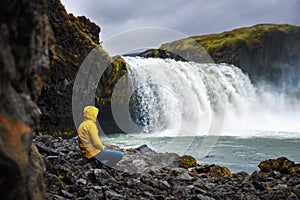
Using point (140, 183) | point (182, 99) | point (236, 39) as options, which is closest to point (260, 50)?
point (236, 39)

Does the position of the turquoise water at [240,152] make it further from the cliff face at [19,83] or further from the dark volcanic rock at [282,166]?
the cliff face at [19,83]

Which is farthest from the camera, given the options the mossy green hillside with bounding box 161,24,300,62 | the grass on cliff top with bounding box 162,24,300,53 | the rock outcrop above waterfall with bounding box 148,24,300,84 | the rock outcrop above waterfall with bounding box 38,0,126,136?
the grass on cliff top with bounding box 162,24,300,53

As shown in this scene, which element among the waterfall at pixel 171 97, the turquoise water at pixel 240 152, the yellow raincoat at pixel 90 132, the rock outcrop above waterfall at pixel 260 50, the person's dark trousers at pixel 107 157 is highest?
the rock outcrop above waterfall at pixel 260 50

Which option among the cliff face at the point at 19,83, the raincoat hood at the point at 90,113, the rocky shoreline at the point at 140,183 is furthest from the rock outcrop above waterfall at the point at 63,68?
the cliff face at the point at 19,83

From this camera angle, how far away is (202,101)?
108 feet

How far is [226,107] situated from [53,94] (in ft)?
72.1

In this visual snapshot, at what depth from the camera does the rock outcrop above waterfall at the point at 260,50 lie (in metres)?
57.8

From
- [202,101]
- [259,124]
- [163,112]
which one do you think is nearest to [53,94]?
[163,112]

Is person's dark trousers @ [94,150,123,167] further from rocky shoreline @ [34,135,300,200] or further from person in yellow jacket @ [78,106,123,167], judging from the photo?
rocky shoreline @ [34,135,300,200]

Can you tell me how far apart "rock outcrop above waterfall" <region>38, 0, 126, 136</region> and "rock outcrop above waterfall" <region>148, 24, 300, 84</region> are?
3615cm

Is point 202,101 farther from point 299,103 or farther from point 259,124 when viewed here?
point 299,103

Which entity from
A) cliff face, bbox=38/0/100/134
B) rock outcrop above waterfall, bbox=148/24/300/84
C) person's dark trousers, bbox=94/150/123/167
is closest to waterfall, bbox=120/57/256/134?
cliff face, bbox=38/0/100/134

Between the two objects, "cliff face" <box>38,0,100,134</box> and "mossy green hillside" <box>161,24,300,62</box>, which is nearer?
"cliff face" <box>38,0,100,134</box>

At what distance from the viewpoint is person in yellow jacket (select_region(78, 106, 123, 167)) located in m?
8.05
